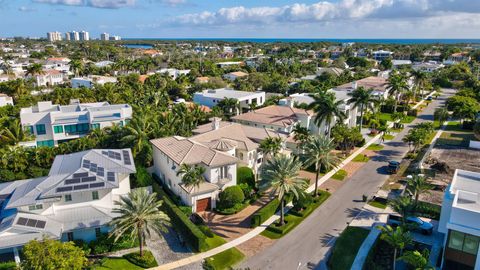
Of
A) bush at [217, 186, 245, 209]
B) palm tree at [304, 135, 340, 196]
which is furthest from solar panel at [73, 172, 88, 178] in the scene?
palm tree at [304, 135, 340, 196]

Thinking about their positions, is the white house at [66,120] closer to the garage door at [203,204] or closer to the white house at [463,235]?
the garage door at [203,204]

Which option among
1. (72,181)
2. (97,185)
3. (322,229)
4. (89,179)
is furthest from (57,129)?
(322,229)

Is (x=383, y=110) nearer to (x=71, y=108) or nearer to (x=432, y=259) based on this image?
(x=432, y=259)

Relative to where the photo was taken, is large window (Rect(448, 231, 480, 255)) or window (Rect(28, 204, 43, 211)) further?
window (Rect(28, 204, 43, 211))

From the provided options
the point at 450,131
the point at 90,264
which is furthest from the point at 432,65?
the point at 90,264

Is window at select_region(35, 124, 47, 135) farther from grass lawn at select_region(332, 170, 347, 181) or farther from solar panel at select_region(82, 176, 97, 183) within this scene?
grass lawn at select_region(332, 170, 347, 181)

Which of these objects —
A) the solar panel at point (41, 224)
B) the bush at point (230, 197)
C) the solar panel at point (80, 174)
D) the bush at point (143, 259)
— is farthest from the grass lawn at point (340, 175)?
the solar panel at point (41, 224)
